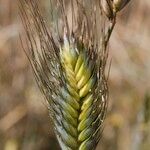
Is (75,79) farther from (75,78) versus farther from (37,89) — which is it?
(37,89)

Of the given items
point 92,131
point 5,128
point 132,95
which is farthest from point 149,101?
point 5,128

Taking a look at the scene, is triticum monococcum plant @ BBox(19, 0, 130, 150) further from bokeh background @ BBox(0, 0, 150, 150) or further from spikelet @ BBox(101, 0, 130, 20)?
bokeh background @ BBox(0, 0, 150, 150)

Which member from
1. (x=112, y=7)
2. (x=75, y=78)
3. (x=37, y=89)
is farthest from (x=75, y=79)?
(x=37, y=89)

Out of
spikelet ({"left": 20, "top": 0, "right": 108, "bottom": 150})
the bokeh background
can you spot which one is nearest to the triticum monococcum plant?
spikelet ({"left": 20, "top": 0, "right": 108, "bottom": 150})

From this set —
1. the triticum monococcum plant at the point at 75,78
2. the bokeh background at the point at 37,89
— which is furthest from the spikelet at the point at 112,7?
the bokeh background at the point at 37,89

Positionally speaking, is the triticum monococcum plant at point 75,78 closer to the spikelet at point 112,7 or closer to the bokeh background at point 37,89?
the spikelet at point 112,7

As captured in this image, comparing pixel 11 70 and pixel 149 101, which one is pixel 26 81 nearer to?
pixel 11 70
